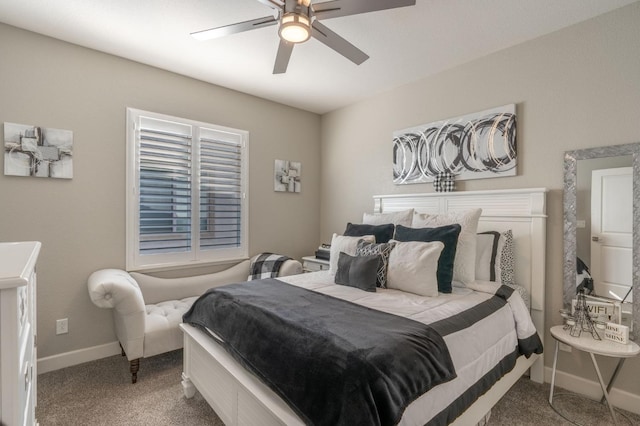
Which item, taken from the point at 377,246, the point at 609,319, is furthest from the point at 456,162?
the point at 609,319

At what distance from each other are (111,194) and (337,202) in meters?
2.56

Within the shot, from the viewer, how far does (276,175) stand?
3977mm

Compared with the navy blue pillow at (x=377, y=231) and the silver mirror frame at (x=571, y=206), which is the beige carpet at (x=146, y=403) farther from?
the navy blue pillow at (x=377, y=231)

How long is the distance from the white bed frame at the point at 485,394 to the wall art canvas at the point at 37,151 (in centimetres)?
169

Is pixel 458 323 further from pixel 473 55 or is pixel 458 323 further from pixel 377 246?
pixel 473 55

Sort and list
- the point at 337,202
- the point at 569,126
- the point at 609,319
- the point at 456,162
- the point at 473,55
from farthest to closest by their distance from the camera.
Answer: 1. the point at 337,202
2. the point at 456,162
3. the point at 473,55
4. the point at 569,126
5. the point at 609,319

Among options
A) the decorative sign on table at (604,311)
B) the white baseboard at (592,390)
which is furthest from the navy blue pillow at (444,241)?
the white baseboard at (592,390)

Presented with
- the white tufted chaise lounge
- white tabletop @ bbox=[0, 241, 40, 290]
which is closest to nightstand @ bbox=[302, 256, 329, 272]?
the white tufted chaise lounge

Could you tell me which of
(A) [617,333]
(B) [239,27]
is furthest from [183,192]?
(A) [617,333]

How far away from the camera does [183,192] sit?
3.23 meters

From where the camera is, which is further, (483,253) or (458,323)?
(483,253)

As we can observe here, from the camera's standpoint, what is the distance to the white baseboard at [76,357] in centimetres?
251

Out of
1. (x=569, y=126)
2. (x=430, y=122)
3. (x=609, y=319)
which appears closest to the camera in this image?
(x=609, y=319)

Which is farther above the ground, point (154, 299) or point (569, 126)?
point (569, 126)
